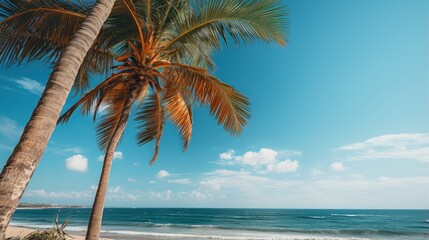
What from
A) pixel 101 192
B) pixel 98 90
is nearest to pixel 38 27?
pixel 98 90

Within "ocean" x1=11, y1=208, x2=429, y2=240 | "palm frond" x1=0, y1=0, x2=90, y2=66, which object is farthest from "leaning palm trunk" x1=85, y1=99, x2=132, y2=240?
"ocean" x1=11, y1=208, x2=429, y2=240

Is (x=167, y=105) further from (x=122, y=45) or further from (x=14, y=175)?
(x=14, y=175)

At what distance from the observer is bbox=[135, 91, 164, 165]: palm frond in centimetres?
689

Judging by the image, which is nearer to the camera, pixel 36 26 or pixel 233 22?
pixel 36 26

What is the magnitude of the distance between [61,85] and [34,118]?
1.19 ft

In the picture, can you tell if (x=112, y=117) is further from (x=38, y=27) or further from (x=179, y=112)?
(x=38, y=27)

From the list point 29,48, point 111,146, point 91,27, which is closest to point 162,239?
point 111,146

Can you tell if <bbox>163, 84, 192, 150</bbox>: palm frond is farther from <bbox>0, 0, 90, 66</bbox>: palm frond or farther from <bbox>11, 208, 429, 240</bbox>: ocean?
<bbox>11, 208, 429, 240</bbox>: ocean

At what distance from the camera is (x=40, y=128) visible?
73.0 inches

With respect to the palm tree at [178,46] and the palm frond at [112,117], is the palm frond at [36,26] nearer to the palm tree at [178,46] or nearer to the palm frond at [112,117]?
the palm tree at [178,46]

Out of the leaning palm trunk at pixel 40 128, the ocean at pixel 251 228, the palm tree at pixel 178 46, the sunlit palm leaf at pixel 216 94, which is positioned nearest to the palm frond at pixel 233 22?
the palm tree at pixel 178 46

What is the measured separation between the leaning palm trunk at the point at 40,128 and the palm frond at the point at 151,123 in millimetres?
4414

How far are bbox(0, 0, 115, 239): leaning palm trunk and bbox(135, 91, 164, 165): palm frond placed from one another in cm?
441

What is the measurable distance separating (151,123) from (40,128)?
5.16 meters
